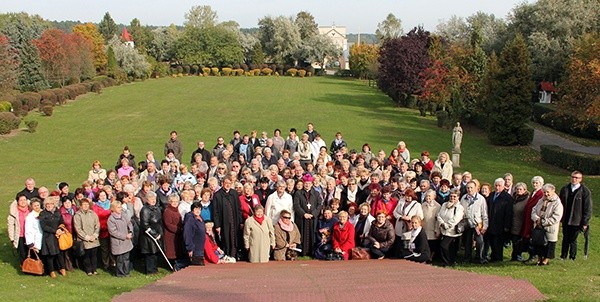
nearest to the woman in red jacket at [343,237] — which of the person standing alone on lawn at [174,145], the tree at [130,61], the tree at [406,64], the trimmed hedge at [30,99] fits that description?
the person standing alone on lawn at [174,145]

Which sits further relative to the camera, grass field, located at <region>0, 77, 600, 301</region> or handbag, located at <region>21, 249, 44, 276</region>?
handbag, located at <region>21, 249, 44, 276</region>

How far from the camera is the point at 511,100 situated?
32.2 m

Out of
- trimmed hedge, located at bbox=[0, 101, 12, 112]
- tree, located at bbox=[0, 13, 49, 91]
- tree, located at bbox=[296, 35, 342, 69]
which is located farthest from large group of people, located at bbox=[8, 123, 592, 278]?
tree, located at bbox=[296, 35, 342, 69]

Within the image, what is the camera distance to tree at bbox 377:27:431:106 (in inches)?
1909

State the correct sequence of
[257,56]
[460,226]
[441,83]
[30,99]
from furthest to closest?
[257,56] < [30,99] < [441,83] < [460,226]

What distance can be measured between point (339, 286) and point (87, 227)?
514 cm

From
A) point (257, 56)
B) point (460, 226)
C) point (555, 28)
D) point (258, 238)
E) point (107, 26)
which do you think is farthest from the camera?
point (107, 26)

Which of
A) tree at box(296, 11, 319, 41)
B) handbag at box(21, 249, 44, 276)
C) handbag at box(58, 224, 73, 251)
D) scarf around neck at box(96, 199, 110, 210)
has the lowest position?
handbag at box(21, 249, 44, 276)

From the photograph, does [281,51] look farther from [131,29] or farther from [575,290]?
[575,290]

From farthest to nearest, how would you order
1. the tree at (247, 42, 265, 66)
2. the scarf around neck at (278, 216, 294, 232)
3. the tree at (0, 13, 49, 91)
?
the tree at (247, 42, 265, 66)
the tree at (0, 13, 49, 91)
the scarf around neck at (278, 216, 294, 232)

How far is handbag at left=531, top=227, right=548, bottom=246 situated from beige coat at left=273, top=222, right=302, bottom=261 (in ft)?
14.1

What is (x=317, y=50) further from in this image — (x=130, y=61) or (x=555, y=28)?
(x=555, y=28)

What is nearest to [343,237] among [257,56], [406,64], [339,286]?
[339,286]

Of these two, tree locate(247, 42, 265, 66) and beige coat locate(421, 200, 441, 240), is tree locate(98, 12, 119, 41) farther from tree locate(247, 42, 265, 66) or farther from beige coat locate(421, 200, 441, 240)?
beige coat locate(421, 200, 441, 240)
